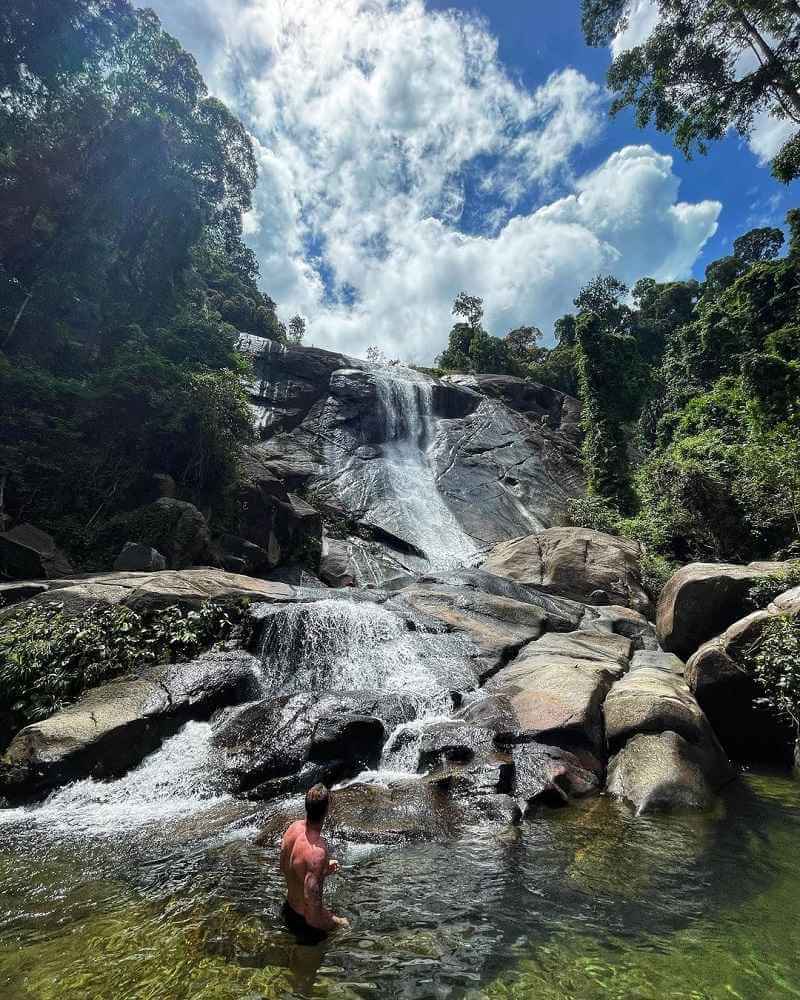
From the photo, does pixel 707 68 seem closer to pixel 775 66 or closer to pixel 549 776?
pixel 775 66

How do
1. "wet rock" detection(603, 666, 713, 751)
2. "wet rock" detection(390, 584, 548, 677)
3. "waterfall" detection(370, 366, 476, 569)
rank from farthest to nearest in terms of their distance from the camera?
1. "waterfall" detection(370, 366, 476, 569)
2. "wet rock" detection(390, 584, 548, 677)
3. "wet rock" detection(603, 666, 713, 751)

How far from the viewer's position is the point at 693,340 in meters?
34.2

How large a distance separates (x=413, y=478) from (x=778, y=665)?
2360 cm

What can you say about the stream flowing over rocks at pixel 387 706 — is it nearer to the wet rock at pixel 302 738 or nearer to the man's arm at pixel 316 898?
the wet rock at pixel 302 738

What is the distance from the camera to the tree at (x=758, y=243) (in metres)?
49.3

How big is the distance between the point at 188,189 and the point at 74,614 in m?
19.4

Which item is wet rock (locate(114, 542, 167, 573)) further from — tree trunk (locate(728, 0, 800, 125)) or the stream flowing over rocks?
tree trunk (locate(728, 0, 800, 125))

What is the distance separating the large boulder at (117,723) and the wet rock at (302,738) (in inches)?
36.0

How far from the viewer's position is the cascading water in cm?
2556

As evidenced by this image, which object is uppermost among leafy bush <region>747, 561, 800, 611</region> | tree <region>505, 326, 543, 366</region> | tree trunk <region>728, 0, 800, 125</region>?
tree <region>505, 326, 543, 366</region>

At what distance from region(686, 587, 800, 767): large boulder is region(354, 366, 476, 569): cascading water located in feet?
49.6

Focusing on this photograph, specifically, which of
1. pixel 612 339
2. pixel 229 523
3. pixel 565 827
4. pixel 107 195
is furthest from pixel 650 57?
pixel 565 827

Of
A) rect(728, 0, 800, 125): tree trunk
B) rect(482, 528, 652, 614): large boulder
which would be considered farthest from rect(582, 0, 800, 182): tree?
rect(482, 528, 652, 614): large boulder

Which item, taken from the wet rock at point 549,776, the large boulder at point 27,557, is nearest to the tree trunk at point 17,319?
the large boulder at point 27,557
